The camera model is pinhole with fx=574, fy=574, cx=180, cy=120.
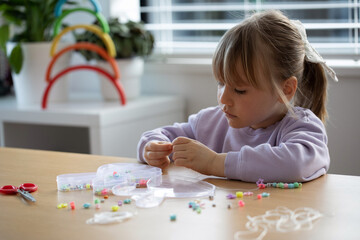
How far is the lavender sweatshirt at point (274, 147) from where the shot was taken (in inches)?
42.0

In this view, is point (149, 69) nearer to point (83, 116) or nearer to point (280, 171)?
point (83, 116)

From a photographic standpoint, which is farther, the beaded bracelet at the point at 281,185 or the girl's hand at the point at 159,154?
the girl's hand at the point at 159,154

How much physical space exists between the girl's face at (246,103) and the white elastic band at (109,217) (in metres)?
0.40

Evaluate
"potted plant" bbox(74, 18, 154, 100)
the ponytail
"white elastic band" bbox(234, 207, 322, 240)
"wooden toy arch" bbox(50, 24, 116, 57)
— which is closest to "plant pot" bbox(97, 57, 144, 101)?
"potted plant" bbox(74, 18, 154, 100)

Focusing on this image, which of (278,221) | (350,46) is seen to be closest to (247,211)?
(278,221)

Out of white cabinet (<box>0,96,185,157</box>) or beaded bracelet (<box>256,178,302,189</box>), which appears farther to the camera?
white cabinet (<box>0,96,185,157</box>)

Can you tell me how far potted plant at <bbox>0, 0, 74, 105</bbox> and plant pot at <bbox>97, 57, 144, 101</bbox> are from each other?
0.57ft

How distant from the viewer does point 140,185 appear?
42.0 inches

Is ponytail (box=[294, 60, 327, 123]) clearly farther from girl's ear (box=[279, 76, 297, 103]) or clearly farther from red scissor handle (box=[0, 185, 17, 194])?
red scissor handle (box=[0, 185, 17, 194])

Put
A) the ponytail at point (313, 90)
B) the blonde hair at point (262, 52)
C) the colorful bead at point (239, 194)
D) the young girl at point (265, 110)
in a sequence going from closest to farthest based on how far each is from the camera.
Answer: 1. the colorful bead at point (239, 194)
2. the young girl at point (265, 110)
3. the blonde hair at point (262, 52)
4. the ponytail at point (313, 90)

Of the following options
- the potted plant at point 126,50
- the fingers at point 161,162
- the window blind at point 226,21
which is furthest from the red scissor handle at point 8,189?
the window blind at point 226,21

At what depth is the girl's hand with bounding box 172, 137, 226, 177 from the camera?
3.61 ft

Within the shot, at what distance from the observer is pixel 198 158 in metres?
1.11

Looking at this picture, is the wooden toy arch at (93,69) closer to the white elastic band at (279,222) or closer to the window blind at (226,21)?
the window blind at (226,21)
